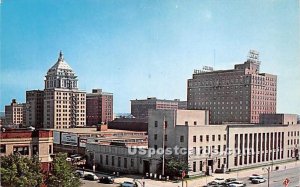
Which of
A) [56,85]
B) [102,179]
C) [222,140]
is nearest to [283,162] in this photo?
[222,140]

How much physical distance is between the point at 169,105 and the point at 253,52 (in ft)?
235

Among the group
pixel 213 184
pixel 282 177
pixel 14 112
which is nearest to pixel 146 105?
pixel 14 112

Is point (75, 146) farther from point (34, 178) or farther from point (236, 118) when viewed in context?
point (236, 118)

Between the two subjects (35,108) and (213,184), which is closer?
(213,184)

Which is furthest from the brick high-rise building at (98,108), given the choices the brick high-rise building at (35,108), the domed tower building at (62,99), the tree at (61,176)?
the tree at (61,176)

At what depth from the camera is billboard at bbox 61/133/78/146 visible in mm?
65312

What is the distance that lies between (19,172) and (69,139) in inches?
1703

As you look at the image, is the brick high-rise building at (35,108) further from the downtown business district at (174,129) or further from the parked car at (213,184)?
the parked car at (213,184)

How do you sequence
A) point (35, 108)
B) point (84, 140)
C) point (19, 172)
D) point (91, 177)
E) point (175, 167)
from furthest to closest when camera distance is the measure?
point (35, 108), point (84, 140), point (175, 167), point (91, 177), point (19, 172)

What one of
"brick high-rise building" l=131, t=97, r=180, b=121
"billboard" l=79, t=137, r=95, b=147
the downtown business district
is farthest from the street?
"brick high-rise building" l=131, t=97, r=180, b=121

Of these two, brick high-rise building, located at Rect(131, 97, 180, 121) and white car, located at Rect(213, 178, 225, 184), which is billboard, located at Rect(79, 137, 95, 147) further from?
brick high-rise building, located at Rect(131, 97, 180, 121)

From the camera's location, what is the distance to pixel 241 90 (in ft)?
356

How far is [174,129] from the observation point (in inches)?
1884

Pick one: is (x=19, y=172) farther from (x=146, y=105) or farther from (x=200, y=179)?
(x=146, y=105)
